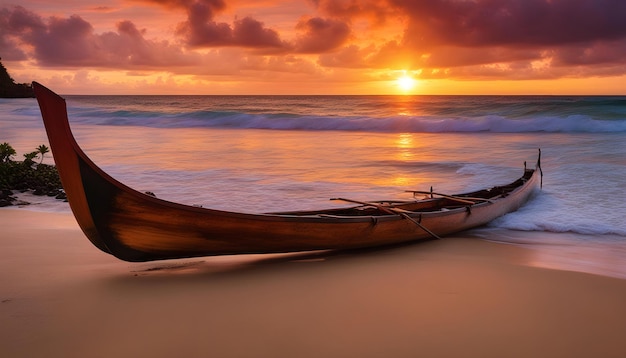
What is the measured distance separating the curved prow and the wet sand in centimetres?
65

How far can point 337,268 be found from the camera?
4930 mm

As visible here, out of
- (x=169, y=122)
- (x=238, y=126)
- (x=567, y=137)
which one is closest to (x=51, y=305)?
(x=567, y=137)

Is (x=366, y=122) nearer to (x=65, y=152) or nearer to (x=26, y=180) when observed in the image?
(x=26, y=180)

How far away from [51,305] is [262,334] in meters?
1.62

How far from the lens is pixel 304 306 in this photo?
4055 millimetres

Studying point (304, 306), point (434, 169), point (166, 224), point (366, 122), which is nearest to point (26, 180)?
point (166, 224)

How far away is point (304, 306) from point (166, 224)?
1.25 meters

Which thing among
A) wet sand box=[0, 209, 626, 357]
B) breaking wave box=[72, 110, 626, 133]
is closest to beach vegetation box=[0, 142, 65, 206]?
wet sand box=[0, 209, 626, 357]

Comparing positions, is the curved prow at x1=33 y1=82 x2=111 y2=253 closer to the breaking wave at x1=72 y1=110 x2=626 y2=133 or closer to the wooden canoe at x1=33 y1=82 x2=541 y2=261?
the wooden canoe at x1=33 y1=82 x2=541 y2=261

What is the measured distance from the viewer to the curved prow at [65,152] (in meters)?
3.51

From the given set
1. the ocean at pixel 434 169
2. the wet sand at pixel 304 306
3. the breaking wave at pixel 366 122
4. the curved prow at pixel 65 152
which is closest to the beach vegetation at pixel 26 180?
the ocean at pixel 434 169

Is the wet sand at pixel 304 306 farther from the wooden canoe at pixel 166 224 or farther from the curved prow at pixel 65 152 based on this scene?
the curved prow at pixel 65 152

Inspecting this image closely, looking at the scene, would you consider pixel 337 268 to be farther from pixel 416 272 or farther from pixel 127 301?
pixel 127 301

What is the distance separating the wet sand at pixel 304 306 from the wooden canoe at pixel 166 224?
0.82 feet
